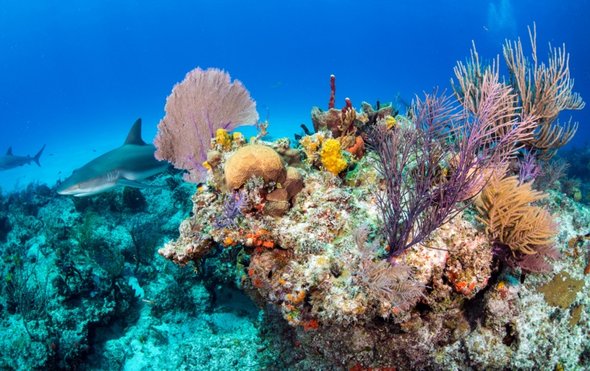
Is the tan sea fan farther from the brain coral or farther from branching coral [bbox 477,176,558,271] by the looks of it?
the brain coral

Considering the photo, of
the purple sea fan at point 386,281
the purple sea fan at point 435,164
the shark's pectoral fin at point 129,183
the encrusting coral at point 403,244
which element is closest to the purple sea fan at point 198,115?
the encrusting coral at point 403,244

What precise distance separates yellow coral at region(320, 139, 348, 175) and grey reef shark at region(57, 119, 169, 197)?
14.4ft

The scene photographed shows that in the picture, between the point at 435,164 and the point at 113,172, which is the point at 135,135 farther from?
the point at 435,164

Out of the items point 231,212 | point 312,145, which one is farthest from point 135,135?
point 231,212

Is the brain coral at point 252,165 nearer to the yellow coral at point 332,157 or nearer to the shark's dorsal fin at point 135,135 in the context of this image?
the yellow coral at point 332,157

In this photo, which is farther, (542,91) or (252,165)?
(542,91)

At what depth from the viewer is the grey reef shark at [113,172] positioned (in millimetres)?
6742

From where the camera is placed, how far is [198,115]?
16.4 ft

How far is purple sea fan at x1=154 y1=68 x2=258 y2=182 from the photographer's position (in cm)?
489

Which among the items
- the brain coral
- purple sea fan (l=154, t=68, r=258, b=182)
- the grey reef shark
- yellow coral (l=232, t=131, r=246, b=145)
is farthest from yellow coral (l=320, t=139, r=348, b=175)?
the grey reef shark

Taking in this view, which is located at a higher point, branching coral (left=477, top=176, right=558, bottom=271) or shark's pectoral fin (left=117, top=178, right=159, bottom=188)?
shark's pectoral fin (left=117, top=178, right=159, bottom=188)

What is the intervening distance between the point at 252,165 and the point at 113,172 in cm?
513

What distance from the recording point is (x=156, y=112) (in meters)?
83.5

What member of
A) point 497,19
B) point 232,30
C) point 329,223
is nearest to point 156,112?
point 232,30
